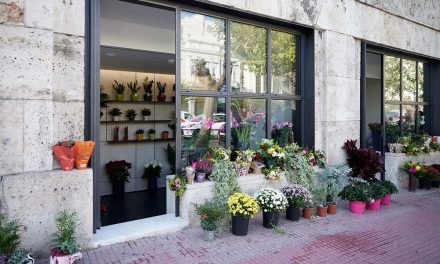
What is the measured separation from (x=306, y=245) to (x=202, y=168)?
178 centimetres

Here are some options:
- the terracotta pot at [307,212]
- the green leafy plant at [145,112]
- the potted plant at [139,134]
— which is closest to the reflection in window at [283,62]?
the terracotta pot at [307,212]

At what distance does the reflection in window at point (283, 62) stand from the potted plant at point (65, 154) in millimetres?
3731

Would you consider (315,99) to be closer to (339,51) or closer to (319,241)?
(339,51)

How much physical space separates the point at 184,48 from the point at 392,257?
13.0ft

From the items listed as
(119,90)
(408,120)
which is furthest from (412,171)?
(119,90)

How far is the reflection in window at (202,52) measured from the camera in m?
5.15

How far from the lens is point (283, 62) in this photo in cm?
636

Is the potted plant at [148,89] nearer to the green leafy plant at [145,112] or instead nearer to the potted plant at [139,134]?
the green leafy plant at [145,112]

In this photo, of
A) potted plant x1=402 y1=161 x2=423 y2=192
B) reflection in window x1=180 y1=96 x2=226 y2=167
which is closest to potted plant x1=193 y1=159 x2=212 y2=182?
reflection in window x1=180 y1=96 x2=226 y2=167

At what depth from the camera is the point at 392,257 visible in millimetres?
3930

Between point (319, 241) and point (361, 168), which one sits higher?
point (361, 168)

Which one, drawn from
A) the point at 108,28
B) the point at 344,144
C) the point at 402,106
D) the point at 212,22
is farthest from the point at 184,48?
the point at 402,106

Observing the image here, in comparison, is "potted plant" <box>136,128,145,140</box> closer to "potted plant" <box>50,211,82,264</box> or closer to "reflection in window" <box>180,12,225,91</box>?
"reflection in window" <box>180,12,225,91</box>

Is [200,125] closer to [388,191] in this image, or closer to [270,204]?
[270,204]
